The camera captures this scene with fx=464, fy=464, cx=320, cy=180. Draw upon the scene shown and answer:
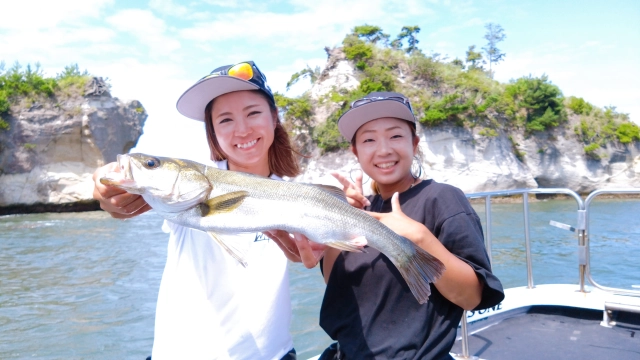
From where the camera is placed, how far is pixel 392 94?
2.21 metres

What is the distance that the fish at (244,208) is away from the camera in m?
1.89

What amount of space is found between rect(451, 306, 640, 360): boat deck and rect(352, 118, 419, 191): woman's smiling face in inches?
80.2

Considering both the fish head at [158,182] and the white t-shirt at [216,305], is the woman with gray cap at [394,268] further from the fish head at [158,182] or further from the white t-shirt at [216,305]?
the fish head at [158,182]

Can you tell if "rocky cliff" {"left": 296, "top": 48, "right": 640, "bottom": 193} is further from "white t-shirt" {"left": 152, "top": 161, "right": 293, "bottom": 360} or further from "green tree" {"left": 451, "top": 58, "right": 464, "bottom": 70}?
"white t-shirt" {"left": 152, "top": 161, "right": 293, "bottom": 360}

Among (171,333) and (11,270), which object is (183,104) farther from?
(11,270)

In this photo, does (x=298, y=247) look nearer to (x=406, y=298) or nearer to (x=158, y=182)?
(x=406, y=298)

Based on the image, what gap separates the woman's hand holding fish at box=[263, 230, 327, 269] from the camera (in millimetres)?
1970

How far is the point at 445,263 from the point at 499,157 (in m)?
29.4

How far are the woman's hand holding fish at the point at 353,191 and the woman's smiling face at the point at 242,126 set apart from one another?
0.40m

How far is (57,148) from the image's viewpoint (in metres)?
29.6

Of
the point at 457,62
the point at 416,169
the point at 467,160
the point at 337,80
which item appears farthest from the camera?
the point at 457,62

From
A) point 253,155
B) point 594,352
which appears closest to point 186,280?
point 253,155

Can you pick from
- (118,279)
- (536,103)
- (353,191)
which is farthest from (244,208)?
(536,103)

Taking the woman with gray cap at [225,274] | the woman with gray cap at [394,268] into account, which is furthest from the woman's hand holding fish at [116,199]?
the woman with gray cap at [394,268]
